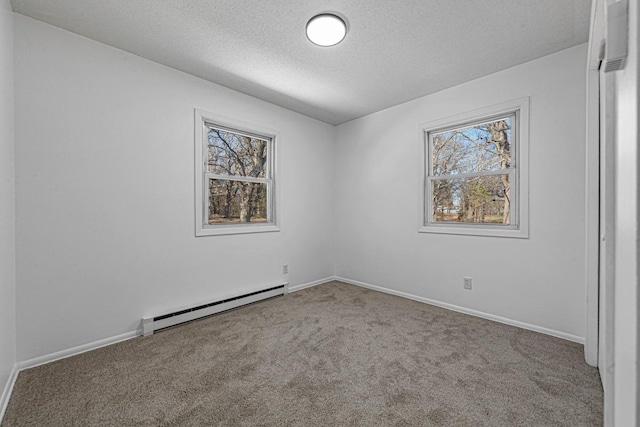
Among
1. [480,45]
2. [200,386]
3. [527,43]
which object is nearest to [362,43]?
[480,45]

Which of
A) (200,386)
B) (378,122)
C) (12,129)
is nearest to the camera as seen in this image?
(200,386)

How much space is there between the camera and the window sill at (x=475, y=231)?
2691mm

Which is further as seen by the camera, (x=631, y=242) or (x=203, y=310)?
(x=203, y=310)

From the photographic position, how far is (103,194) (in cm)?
234

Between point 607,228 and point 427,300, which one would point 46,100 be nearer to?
point 607,228

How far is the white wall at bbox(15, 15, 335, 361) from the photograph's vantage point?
205cm

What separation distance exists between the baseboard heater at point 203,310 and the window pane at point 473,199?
2147 mm

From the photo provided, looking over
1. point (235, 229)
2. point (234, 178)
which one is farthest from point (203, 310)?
point (234, 178)

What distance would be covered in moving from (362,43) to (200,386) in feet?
9.04

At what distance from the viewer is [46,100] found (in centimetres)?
211

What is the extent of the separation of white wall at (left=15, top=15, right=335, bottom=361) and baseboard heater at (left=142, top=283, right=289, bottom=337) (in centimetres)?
10

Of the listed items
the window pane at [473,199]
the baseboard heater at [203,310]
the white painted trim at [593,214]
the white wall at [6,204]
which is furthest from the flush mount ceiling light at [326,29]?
the baseboard heater at [203,310]

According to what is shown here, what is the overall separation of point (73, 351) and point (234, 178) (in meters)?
2.05

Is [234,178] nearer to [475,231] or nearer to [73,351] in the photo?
[73,351]
